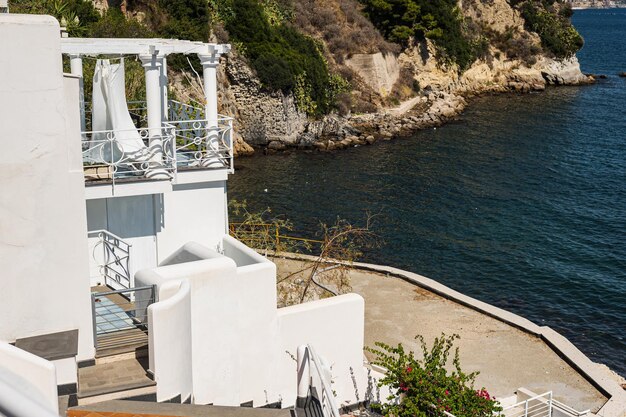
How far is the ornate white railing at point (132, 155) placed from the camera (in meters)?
14.2

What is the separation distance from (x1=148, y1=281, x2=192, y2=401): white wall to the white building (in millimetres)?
21

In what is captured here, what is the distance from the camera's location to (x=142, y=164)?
47.6ft

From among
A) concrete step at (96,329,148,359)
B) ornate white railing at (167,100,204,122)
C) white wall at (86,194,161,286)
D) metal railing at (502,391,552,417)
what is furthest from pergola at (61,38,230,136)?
metal railing at (502,391,552,417)

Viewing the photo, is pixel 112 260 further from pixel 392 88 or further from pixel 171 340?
pixel 392 88

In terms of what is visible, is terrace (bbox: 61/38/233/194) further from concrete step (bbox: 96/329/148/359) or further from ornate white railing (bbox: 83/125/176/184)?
concrete step (bbox: 96/329/148/359)

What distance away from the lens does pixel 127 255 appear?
13984 mm

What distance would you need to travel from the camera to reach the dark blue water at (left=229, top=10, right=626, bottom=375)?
1154 inches

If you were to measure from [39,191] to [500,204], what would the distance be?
109 ft

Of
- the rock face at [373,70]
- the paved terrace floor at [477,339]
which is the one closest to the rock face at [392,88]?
the rock face at [373,70]

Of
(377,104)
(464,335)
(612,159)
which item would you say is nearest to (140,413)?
(464,335)

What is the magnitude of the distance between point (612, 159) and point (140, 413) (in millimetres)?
48838

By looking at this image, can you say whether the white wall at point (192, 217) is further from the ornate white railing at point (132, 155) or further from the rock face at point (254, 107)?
the rock face at point (254, 107)

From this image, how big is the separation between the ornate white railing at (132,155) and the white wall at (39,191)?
3.32m

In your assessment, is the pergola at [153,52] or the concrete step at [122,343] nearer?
the concrete step at [122,343]
